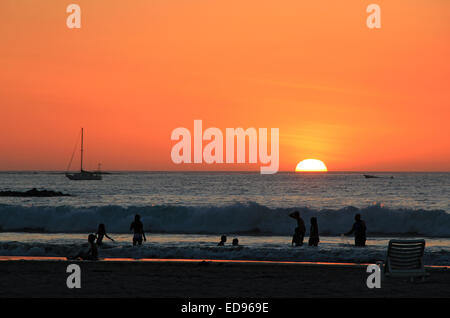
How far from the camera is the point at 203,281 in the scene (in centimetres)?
1526

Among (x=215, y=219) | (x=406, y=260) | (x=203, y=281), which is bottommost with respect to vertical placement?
(x=215, y=219)

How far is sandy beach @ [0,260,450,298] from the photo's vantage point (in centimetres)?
1336

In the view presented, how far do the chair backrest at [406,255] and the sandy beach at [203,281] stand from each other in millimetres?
415

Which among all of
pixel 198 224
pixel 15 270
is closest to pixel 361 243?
pixel 15 270

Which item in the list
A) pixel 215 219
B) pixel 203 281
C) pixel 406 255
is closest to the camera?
pixel 406 255

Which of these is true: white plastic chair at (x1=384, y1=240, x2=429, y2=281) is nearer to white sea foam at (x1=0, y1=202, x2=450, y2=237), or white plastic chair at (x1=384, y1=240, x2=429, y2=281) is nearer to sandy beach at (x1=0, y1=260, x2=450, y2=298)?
sandy beach at (x1=0, y1=260, x2=450, y2=298)

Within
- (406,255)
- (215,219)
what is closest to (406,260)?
(406,255)

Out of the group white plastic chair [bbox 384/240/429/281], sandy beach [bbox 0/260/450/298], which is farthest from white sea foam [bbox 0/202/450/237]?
white plastic chair [bbox 384/240/429/281]

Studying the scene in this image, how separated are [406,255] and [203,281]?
16.4ft

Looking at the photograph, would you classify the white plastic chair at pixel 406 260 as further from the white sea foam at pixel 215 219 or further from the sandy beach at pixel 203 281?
the white sea foam at pixel 215 219

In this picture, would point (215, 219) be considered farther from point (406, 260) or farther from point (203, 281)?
point (406, 260)

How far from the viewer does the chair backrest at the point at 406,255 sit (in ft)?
48.7

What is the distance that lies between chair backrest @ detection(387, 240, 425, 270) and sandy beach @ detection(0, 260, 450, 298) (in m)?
0.42

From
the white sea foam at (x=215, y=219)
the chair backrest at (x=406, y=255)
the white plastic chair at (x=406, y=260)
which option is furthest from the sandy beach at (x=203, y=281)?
the white sea foam at (x=215, y=219)
